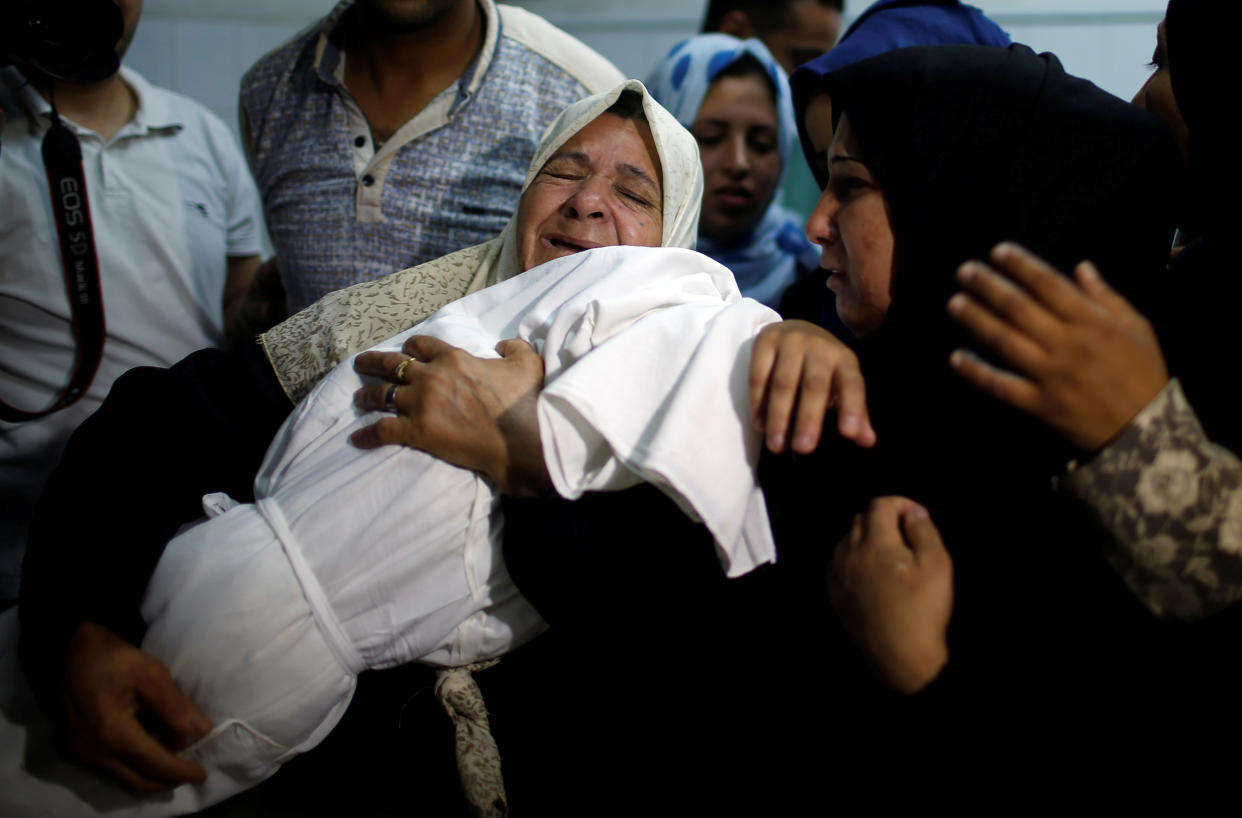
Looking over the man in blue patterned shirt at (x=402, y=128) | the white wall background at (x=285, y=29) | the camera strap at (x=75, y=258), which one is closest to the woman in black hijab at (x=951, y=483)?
the man in blue patterned shirt at (x=402, y=128)

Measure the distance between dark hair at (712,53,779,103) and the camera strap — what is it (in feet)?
5.35

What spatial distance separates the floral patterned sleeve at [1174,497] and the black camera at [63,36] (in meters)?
1.86

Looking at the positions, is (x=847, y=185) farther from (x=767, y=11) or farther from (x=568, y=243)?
(x=767, y=11)

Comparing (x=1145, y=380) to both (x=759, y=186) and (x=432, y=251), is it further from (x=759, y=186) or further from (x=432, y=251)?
(x=759, y=186)

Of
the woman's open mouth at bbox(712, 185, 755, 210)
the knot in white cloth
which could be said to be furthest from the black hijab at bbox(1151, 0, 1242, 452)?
the woman's open mouth at bbox(712, 185, 755, 210)

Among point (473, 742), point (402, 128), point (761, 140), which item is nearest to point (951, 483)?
point (473, 742)

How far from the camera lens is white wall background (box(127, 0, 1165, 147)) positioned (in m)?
3.60

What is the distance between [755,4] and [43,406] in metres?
2.55

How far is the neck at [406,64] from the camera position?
2.04m

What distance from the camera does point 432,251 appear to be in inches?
78.7

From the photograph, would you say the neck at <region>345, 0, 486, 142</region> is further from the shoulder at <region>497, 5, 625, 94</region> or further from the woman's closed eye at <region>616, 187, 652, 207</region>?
the woman's closed eye at <region>616, 187, 652, 207</region>

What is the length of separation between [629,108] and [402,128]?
25.1 inches

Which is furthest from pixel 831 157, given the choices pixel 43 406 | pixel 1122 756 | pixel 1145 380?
pixel 43 406

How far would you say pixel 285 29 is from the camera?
162 inches
